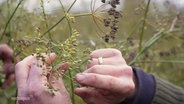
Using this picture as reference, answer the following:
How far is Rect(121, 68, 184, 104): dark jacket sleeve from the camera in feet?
3.67

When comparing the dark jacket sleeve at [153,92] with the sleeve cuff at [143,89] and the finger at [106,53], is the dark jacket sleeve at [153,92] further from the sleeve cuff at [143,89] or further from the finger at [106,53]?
the finger at [106,53]

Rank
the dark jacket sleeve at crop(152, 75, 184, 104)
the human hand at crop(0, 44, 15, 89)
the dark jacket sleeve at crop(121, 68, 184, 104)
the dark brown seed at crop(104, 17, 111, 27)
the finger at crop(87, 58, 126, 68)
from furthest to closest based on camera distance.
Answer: the human hand at crop(0, 44, 15, 89)
the dark jacket sleeve at crop(152, 75, 184, 104)
the dark jacket sleeve at crop(121, 68, 184, 104)
the finger at crop(87, 58, 126, 68)
the dark brown seed at crop(104, 17, 111, 27)

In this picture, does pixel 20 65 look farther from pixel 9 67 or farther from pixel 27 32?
pixel 27 32

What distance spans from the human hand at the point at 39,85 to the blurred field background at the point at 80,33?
3 centimetres

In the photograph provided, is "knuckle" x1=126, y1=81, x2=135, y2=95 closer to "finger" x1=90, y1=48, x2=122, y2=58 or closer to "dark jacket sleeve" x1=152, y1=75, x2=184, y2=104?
"finger" x1=90, y1=48, x2=122, y2=58

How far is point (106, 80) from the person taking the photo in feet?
3.05

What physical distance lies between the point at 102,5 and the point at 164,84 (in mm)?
507

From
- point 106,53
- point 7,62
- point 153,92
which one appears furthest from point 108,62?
point 7,62

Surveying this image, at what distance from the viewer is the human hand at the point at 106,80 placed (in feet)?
3.03

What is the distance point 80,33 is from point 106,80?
40.3 inches

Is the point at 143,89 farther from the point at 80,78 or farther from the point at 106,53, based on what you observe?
the point at 80,78

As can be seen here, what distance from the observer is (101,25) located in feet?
3.05

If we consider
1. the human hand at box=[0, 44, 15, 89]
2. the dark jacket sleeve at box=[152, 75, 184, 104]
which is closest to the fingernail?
the dark jacket sleeve at box=[152, 75, 184, 104]

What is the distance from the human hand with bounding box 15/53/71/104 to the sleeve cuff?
21cm
